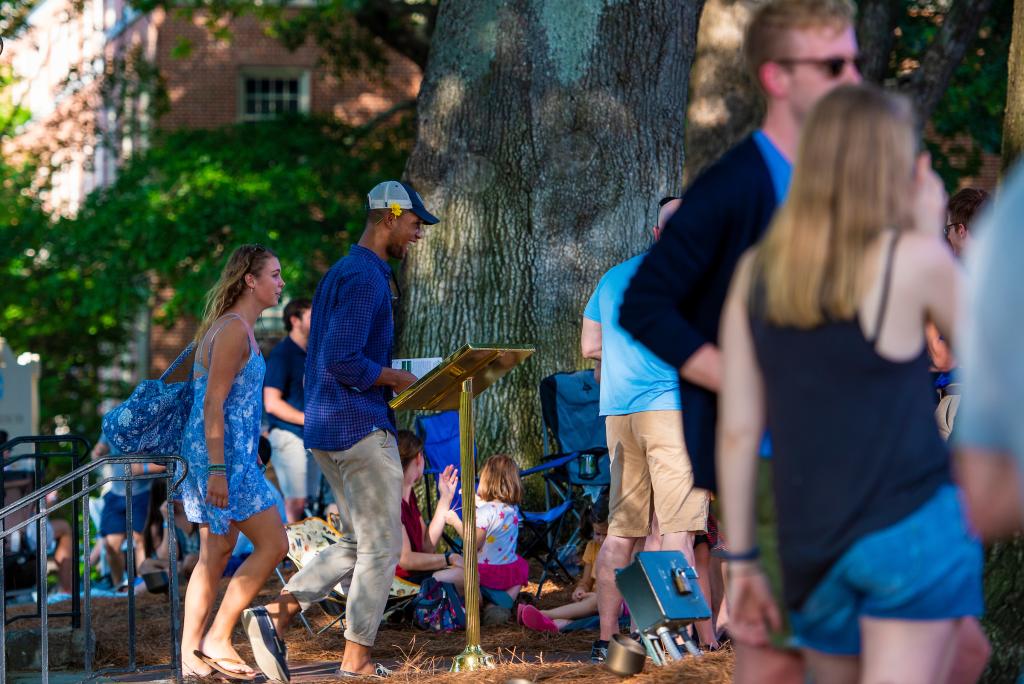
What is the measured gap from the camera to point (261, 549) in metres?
6.63

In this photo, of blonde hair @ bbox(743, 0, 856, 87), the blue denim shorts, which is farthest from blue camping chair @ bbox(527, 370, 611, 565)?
the blue denim shorts

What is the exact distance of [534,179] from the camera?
10109 millimetres

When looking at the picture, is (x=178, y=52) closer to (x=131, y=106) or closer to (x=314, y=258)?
(x=131, y=106)

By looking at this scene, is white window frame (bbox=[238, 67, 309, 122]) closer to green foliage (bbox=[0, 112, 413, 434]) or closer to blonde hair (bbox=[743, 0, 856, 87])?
green foliage (bbox=[0, 112, 413, 434])

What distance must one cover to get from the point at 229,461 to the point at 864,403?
4436 millimetres

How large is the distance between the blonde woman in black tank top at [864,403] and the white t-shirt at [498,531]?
5.80 m

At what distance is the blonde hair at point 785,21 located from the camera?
307cm

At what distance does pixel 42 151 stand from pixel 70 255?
4.47 meters

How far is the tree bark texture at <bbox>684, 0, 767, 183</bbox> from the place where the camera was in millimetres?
16812

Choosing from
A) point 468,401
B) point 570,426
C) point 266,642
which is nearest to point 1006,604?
point 468,401

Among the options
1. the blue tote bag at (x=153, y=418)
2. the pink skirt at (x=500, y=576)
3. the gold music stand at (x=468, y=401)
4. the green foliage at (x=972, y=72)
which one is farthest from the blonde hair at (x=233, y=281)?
the green foliage at (x=972, y=72)

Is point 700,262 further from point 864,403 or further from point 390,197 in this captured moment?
point 390,197

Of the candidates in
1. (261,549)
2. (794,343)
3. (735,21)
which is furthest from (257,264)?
(735,21)

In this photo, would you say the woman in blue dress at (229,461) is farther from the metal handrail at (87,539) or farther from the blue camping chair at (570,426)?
the blue camping chair at (570,426)
